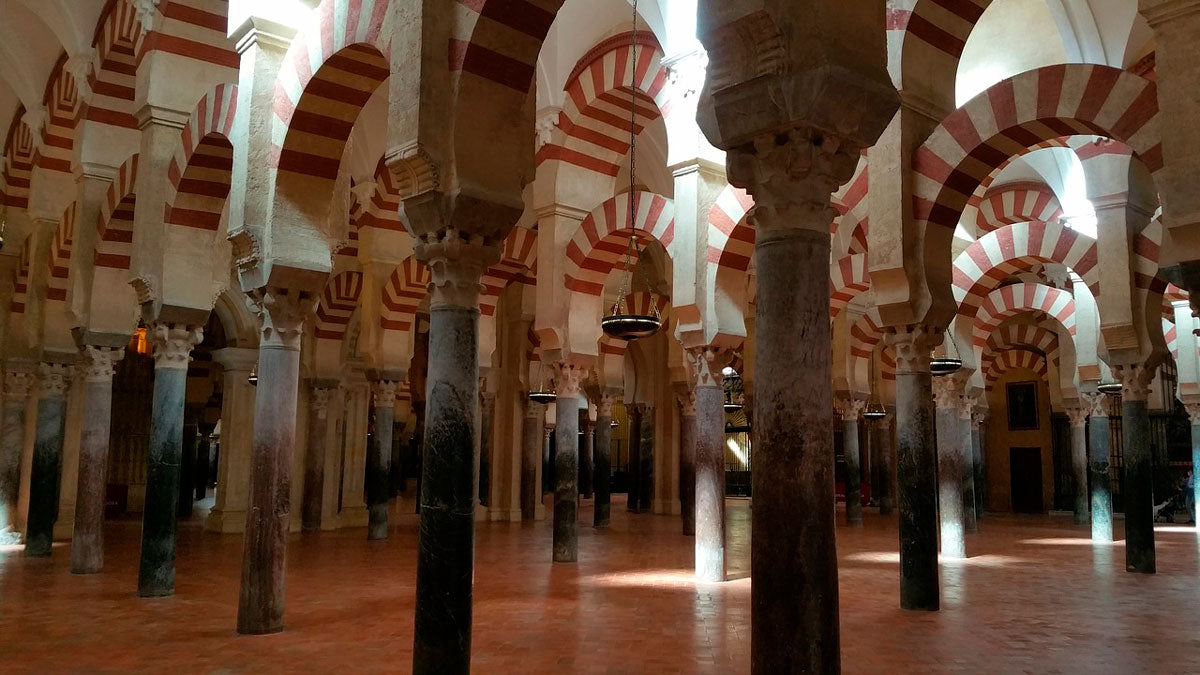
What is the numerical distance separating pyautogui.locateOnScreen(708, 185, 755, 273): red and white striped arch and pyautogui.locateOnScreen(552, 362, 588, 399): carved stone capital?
86.4 inches

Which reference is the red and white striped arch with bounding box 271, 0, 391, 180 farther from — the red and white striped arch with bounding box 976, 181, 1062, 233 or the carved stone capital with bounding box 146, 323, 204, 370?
the red and white striped arch with bounding box 976, 181, 1062, 233

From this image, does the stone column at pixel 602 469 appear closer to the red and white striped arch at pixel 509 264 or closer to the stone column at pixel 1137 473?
the red and white striped arch at pixel 509 264

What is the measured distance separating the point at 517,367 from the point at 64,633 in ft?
33.8

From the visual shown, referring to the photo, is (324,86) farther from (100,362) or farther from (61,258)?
(61,258)

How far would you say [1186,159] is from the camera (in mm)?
4348

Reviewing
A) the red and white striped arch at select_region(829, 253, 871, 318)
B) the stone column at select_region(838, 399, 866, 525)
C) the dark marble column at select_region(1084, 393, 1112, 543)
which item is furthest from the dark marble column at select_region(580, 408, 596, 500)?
the dark marble column at select_region(1084, 393, 1112, 543)

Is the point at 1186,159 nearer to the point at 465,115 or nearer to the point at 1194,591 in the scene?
the point at 465,115

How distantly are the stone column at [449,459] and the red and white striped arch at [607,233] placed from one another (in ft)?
17.0

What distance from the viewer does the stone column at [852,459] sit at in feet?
47.9

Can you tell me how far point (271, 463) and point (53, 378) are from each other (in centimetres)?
570

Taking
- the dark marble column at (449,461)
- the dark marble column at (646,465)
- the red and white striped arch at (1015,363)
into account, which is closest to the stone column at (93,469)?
the dark marble column at (449,461)

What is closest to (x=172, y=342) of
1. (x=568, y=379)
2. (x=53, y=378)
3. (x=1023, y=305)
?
(x=53, y=378)

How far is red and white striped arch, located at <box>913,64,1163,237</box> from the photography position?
6375mm

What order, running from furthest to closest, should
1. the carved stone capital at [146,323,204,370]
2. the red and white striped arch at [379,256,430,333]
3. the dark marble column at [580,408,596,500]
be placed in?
1. the dark marble column at [580,408,596,500]
2. the red and white striped arch at [379,256,430,333]
3. the carved stone capital at [146,323,204,370]
